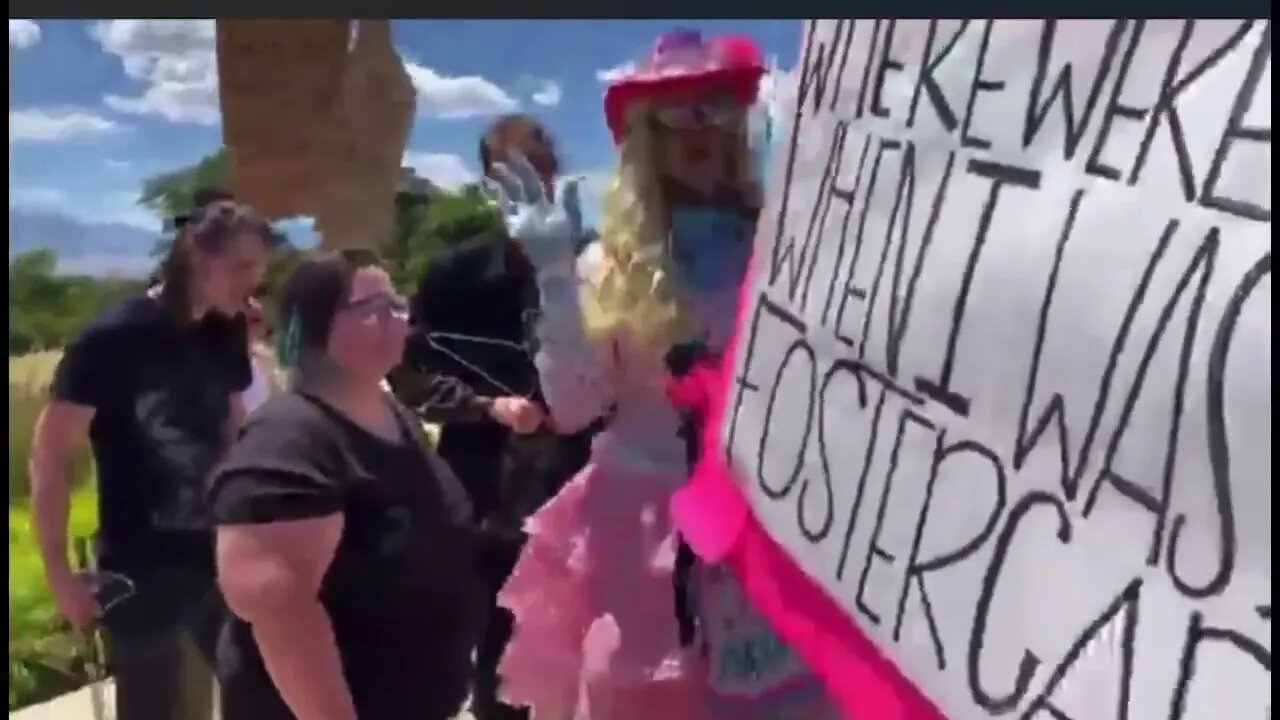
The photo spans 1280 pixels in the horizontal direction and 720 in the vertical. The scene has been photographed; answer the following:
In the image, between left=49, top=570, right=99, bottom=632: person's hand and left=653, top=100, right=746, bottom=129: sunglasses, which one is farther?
left=49, top=570, right=99, bottom=632: person's hand

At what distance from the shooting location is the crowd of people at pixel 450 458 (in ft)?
3.91

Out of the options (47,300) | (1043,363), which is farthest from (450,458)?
(1043,363)

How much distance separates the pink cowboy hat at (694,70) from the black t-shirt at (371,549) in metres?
0.41

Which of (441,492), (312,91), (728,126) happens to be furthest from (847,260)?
(312,91)

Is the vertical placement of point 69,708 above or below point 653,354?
below

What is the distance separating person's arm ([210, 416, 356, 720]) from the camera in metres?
1.33

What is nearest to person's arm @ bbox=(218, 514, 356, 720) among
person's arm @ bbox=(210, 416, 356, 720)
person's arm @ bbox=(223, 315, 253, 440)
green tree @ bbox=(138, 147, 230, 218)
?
person's arm @ bbox=(210, 416, 356, 720)

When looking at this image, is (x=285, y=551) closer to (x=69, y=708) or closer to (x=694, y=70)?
(x=694, y=70)

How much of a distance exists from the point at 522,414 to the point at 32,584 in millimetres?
659

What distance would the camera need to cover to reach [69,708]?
1810 millimetres

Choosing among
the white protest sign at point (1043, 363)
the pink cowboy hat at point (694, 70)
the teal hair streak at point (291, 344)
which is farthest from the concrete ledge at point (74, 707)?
the white protest sign at point (1043, 363)

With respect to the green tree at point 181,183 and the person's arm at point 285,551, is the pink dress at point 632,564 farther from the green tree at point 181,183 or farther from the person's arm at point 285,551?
the green tree at point 181,183

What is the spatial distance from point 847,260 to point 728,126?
40 centimetres

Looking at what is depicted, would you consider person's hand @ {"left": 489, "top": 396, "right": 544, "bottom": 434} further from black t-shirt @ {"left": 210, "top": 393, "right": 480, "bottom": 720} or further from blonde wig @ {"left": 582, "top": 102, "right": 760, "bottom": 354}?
blonde wig @ {"left": 582, "top": 102, "right": 760, "bottom": 354}
